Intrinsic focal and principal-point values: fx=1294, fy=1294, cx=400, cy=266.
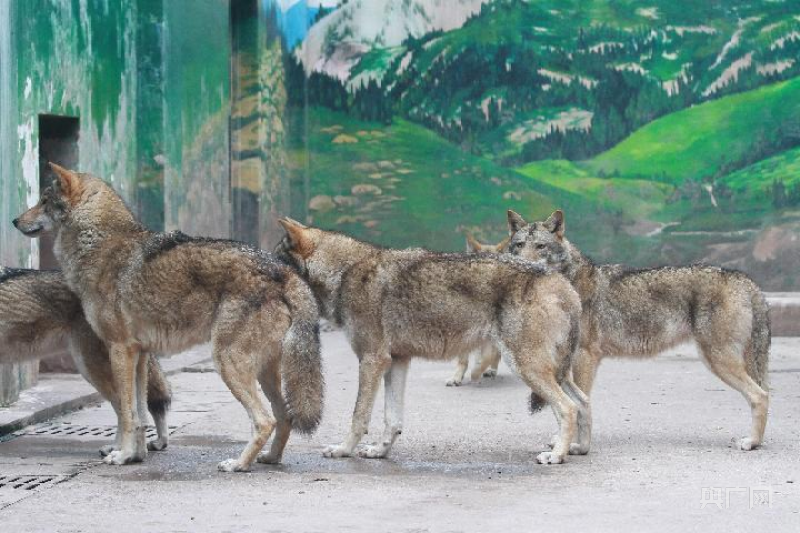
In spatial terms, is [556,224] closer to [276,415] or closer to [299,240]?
[299,240]

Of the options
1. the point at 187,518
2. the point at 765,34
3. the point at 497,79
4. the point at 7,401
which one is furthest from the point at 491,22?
the point at 187,518

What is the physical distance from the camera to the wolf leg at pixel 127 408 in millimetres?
8023

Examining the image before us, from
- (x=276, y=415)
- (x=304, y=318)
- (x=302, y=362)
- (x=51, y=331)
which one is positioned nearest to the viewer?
(x=302, y=362)

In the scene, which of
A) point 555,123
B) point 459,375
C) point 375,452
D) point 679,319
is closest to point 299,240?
point 375,452

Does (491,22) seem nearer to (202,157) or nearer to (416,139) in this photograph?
(416,139)

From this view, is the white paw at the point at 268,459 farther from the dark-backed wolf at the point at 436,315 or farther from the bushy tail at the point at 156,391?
the bushy tail at the point at 156,391

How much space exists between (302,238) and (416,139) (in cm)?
1248

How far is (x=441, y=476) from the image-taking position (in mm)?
7605

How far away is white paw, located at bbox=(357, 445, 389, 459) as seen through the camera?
326 inches

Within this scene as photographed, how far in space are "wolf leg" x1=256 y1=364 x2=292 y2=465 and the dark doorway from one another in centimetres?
482

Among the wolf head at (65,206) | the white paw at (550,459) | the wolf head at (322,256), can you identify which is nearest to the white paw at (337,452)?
the wolf head at (322,256)

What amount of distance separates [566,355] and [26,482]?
338cm

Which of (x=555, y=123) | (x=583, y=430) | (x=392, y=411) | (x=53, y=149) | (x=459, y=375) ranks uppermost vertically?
(x=555, y=123)

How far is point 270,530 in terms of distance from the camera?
6.10m
